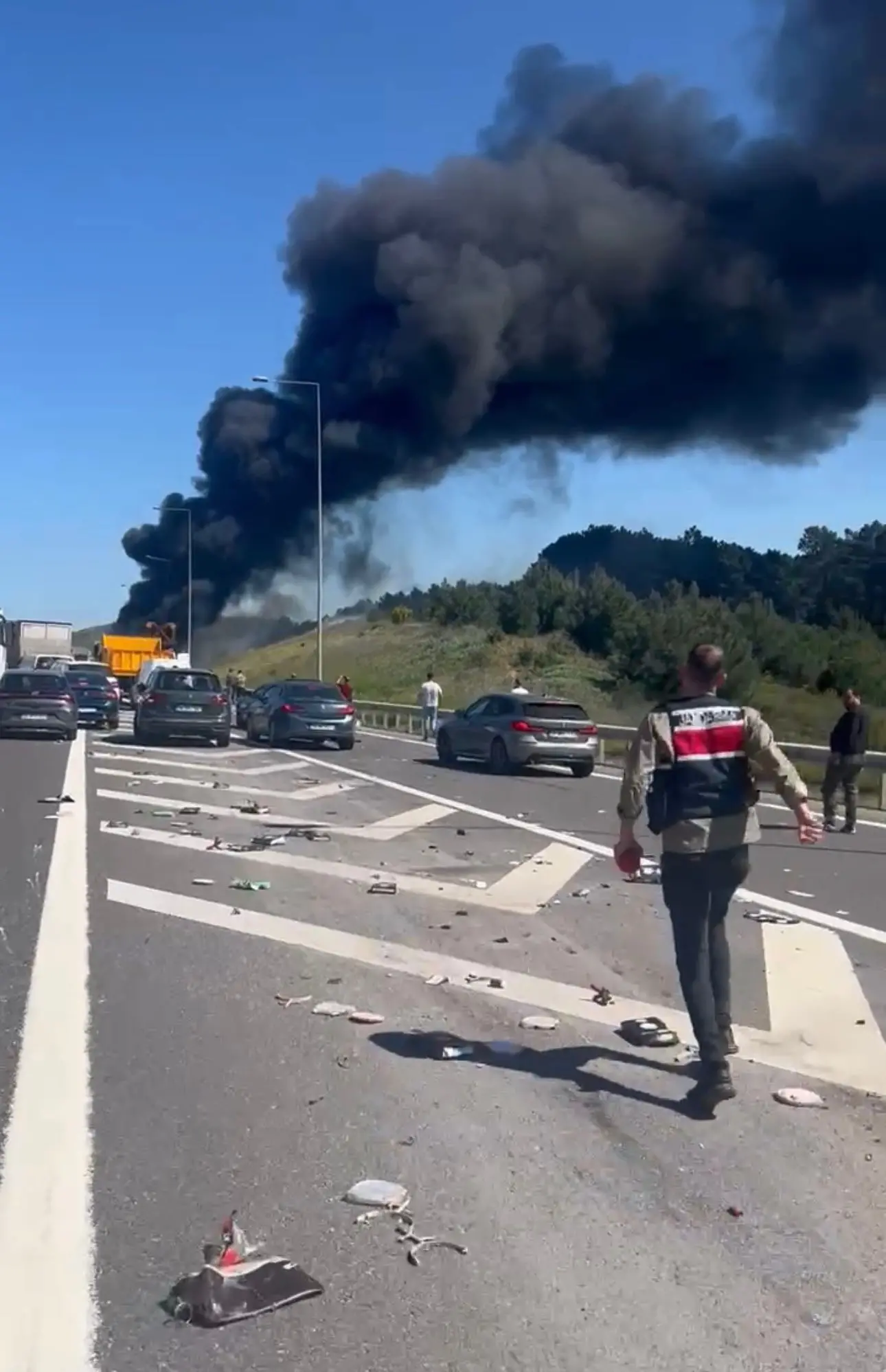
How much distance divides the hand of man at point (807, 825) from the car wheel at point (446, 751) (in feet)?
63.7

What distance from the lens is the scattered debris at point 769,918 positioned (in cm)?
993

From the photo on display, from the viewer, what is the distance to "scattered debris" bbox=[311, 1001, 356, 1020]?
7094 mm

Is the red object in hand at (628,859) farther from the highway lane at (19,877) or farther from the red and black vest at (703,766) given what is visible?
the highway lane at (19,877)

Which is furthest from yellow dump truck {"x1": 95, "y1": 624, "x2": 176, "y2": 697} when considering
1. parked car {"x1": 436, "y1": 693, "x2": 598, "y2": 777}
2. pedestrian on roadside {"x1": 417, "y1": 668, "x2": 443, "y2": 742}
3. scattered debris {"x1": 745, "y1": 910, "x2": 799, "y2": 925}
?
scattered debris {"x1": 745, "y1": 910, "x2": 799, "y2": 925}

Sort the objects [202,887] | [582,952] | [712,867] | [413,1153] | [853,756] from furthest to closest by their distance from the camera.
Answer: [853,756], [202,887], [582,952], [712,867], [413,1153]

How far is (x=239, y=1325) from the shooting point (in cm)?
377

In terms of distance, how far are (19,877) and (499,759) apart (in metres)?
13.7

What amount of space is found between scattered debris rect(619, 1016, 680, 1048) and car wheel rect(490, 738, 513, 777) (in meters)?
17.1

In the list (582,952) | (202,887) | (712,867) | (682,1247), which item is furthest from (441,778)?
(682,1247)

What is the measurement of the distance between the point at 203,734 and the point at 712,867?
2447 centimetres

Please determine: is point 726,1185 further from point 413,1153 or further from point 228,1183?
point 228,1183

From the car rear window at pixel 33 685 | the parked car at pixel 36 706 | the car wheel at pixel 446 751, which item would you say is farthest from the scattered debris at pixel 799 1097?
the car rear window at pixel 33 685

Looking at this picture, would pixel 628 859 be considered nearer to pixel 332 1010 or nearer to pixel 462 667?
pixel 332 1010

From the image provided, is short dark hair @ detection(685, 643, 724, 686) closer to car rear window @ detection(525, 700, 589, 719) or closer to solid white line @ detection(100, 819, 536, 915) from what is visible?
solid white line @ detection(100, 819, 536, 915)
